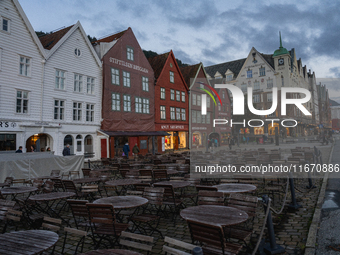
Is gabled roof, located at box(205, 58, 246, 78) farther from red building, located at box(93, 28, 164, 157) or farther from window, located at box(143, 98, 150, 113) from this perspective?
window, located at box(143, 98, 150, 113)

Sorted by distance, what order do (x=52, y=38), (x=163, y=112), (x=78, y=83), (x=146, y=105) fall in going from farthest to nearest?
(x=163, y=112)
(x=146, y=105)
(x=78, y=83)
(x=52, y=38)

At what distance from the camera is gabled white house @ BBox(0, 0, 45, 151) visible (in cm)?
1945

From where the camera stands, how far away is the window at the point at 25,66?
2084 cm

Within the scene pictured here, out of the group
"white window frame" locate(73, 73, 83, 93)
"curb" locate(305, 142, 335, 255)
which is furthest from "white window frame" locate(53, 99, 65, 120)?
"curb" locate(305, 142, 335, 255)

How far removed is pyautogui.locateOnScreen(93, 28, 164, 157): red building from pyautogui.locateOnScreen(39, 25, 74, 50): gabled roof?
405 centimetres

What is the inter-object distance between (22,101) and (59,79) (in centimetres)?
410

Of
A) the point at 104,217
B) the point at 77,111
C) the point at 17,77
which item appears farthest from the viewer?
the point at 77,111

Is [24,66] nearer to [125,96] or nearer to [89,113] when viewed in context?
[89,113]

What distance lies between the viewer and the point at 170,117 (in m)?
35.7

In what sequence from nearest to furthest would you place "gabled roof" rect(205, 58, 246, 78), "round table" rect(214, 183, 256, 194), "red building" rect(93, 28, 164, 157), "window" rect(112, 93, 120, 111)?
"round table" rect(214, 183, 256, 194)
"red building" rect(93, 28, 164, 157)
"window" rect(112, 93, 120, 111)
"gabled roof" rect(205, 58, 246, 78)

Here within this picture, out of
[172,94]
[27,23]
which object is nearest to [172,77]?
[172,94]

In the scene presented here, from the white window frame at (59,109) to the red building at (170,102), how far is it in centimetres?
1231

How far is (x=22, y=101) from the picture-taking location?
67.2ft

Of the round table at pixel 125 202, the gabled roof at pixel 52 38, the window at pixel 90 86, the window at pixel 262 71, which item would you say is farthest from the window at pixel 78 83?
the window at pixel 262 71
